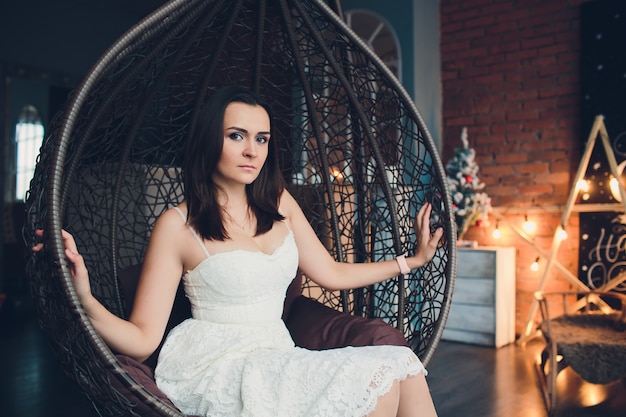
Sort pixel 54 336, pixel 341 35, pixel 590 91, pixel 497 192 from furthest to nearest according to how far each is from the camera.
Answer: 1. pixel 497 192
2. pixel 590 91
3. pixel 341 35
4. pixel 54 336

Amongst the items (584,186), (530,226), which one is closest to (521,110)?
(584,186)

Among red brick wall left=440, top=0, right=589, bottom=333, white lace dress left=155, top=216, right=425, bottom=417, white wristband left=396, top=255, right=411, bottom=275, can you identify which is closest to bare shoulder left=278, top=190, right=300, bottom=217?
white lace dress left=155, top=216, right=425, bottom=417

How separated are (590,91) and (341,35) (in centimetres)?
278

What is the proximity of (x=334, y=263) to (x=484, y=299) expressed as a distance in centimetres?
254

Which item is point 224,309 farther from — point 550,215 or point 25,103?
point 25,103

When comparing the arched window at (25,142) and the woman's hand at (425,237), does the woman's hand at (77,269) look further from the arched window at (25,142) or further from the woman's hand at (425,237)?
the arched window at (25,142)

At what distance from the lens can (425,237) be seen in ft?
7.24

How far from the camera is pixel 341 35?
2.35 m

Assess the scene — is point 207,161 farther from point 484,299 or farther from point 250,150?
point 484,299

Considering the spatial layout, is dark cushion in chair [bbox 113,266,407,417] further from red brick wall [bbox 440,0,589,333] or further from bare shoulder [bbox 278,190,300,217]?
red brick wall [bbox 440,0,589,333]

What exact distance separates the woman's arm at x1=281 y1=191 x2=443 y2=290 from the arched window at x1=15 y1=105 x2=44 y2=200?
16.9 feet

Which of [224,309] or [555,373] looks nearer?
[224,309]

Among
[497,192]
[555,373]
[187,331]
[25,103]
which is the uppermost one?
[25,103]

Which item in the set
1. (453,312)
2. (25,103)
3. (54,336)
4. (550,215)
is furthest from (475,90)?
(25,103)
